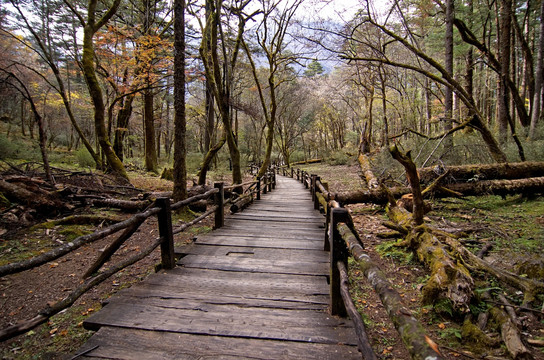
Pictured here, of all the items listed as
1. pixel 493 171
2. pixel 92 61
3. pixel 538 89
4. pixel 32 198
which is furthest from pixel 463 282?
pixel 538 89

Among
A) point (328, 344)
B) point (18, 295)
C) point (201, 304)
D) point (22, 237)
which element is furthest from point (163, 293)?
point (22, 237)

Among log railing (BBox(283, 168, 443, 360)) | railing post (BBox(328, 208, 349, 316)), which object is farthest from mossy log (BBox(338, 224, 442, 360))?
railing post (BBox(328, 208, 349, 316))

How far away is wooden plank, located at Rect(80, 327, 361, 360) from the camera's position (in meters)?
2.03

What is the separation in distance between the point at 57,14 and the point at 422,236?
809 inches

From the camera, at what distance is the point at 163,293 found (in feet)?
9.71

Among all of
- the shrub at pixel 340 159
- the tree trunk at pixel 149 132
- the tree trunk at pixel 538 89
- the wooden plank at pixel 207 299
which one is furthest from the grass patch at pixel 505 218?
the shrub at pixel 340 159

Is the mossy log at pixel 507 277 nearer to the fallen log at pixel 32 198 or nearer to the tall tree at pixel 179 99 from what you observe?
Result: the tall tree at pixel 179 99

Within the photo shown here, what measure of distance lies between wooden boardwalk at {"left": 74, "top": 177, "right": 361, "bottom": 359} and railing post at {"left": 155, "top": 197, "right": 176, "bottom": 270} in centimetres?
15

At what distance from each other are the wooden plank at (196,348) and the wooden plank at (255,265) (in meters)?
1.39

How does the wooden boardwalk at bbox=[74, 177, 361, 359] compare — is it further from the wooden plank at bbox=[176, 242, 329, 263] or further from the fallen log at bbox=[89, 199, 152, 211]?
the fallen log at bbox=[89, 199, 152, 211]

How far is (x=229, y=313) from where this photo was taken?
8.61 ft

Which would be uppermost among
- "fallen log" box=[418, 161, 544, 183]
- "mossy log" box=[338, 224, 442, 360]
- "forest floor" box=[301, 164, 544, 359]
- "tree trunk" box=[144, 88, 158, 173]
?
"tree trunk" box=[144, 88, 158, 173]

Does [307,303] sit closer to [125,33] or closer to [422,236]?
[422,236]

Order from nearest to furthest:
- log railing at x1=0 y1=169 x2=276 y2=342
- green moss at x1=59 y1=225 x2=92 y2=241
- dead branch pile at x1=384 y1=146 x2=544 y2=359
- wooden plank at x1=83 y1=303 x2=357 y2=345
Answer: log railing at x1=0 y1=169 x2=276 y2=342 < wooden plank at x1=83 y1=303 x2=357 y2=345 < dead branch pile at x1=384 y1=146 x2=544 y2=359 < green moss at x1=59 y1=225 x2=92 y2=241
